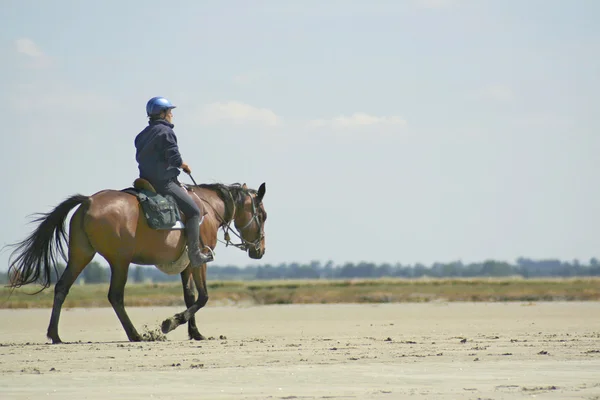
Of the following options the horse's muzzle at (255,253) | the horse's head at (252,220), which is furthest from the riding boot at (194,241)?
the horse's muzzle at (255,253)

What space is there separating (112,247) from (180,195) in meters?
1.14

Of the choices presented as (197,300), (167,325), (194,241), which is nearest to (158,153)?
(194,241)

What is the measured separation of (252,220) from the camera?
1488 centimetres

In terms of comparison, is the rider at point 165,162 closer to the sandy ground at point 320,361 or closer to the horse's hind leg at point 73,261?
the horse's hind leg at point 73,261

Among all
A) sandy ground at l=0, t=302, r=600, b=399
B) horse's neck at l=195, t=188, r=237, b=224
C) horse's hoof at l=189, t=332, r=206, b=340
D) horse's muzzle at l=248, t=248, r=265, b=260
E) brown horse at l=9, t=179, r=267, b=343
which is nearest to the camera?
sandy ground at l=0, t=302, r=600, b=399

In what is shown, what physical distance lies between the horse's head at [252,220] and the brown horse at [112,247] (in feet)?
2.68

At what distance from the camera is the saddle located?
1279 cm

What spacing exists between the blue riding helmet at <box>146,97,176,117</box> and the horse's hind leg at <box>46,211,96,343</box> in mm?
1615

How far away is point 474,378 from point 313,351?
278 centimetres

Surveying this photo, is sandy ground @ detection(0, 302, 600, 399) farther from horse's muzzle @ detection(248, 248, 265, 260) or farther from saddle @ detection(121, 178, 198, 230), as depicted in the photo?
saddle @ detection(121, 178, 198, 230)

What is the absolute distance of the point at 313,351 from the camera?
1126cm

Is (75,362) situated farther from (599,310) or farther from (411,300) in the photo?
(411,300)

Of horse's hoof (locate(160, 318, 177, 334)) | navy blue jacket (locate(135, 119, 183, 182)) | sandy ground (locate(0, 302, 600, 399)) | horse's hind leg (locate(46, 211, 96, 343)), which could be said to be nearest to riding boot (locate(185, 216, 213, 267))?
navy blue jacket (locate(135, 119, 183, 182))

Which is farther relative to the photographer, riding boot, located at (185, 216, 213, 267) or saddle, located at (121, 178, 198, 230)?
Answer: riding boot, located at (185, 216, 213, 267)
